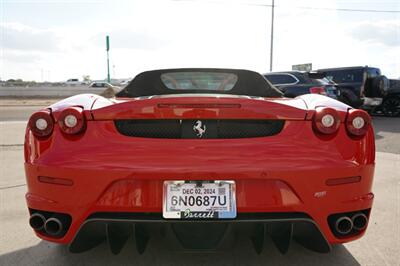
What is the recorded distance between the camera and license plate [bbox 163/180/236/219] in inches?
78.7

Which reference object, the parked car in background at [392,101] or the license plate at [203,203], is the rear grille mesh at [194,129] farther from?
the parked car in background at [392,101]

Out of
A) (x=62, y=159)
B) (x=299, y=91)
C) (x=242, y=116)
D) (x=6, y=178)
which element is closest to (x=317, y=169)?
(x=242, y=116)

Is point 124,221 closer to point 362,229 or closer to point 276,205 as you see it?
point 276,205

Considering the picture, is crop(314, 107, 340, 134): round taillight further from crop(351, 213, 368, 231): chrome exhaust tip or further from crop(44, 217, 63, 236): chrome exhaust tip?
crop(44, 217, 63, 236): chrome exhaust tip

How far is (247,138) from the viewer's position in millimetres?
2105

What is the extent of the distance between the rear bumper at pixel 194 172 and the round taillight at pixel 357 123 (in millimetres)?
142

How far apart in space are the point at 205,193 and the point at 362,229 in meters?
0.98

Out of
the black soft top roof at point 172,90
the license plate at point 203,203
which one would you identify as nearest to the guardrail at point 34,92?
the black soft top roof at point 172,90

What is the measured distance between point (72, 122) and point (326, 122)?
144cm

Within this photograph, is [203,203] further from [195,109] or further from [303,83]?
[303,83]

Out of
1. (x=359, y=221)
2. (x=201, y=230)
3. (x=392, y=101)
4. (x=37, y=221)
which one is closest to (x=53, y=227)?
(x=37, y=221)

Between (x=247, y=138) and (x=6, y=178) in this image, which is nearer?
(x=247, y=138)

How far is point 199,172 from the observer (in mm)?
1980

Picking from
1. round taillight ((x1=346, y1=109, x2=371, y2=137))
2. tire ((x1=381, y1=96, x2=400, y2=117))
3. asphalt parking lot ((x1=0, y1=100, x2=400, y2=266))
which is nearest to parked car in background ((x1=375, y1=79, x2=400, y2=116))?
tire ((x1=381, y1=96, x2=400, y2=117))
